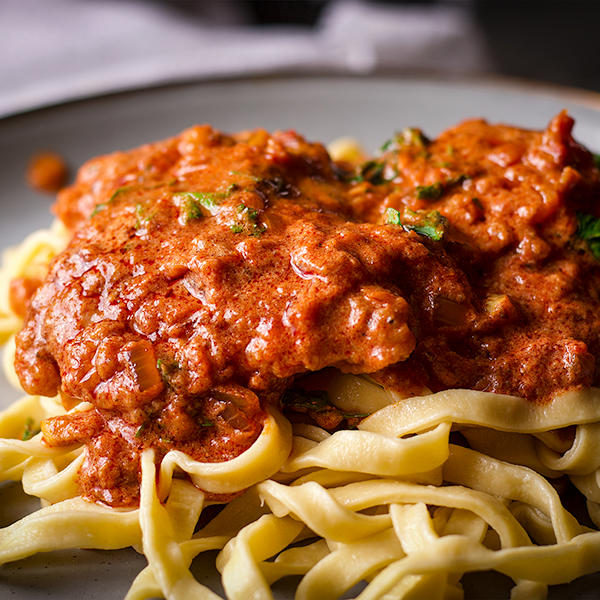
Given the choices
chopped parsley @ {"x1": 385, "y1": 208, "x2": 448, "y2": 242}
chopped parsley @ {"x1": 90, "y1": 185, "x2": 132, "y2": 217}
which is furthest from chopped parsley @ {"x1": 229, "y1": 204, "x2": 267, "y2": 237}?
chopped parsley @ {"x1": 90, "y1": 185, "x2": 132, "y2": 217}

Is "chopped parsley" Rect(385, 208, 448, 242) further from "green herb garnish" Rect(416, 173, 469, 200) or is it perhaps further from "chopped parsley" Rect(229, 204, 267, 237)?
"chopped parsley" Rect(229, 204, 267, 237)

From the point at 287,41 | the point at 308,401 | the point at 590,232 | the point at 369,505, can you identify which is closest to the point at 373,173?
the point at 590,232

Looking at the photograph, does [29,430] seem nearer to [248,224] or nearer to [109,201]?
[109,201]

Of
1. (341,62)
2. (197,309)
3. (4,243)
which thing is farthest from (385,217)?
(341,62)

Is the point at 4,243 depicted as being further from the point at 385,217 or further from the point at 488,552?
the point at 488,552

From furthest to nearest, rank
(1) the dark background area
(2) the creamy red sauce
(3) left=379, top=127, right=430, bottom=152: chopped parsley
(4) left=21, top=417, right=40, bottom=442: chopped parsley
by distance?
(1) the dark background area → (3) left=379, top=127, right=430, bottom=152: chopped parsley → (4) left=21, top=417, right=40, bottom=442: chopped parsley → (2) the creamy red sauce

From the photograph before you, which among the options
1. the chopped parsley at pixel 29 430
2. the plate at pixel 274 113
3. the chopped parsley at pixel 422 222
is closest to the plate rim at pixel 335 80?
the plate at pixel 274 113
